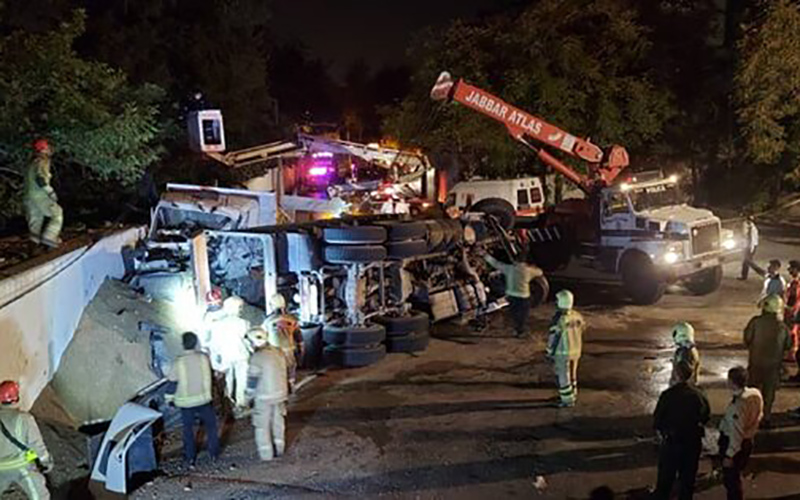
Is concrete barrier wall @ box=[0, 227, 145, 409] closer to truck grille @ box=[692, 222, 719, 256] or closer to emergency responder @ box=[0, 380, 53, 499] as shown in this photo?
emergency responder @ box=[0, 380, 53, 499]

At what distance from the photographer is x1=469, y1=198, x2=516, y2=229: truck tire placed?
54.4 feet

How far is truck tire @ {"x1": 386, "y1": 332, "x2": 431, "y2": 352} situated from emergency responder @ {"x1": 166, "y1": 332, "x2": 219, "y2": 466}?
4.33 meters

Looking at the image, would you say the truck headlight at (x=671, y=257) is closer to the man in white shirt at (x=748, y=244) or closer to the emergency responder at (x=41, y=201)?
the man in white shirt at (x=748, y=244)

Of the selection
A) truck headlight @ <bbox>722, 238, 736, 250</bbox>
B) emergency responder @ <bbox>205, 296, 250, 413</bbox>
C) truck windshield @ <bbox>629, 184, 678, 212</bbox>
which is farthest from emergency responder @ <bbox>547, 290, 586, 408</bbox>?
truck headlight @ <bbox>722, 238, 736, 250</bbox>

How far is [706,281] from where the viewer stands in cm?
1588

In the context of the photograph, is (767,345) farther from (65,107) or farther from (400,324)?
(65,107)

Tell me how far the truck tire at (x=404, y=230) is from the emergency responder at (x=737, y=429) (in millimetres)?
6122

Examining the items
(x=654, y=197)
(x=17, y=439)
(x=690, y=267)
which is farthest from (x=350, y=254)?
(x=654, y=197)

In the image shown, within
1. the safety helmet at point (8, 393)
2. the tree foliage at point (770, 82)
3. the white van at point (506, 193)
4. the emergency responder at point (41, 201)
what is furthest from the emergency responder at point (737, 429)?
the tree foliage at point (770, 82)

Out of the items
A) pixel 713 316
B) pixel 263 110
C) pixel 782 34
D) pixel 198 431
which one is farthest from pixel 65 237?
pixel 782 34

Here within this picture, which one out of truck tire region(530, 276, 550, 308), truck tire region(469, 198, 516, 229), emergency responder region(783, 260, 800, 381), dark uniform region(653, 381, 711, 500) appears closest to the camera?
dark uniform region(653, 381, 711, 500)

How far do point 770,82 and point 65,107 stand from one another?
21.4m

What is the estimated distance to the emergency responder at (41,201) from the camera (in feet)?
34.6

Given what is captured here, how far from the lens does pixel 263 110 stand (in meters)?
27.1
